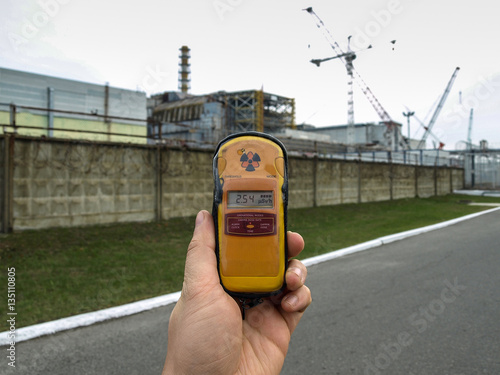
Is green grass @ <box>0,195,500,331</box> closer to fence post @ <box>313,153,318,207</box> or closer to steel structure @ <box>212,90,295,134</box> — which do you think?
fence post @ <box>313,153,318,207</box>

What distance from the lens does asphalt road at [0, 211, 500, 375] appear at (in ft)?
11.0

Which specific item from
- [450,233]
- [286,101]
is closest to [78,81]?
[450,233]

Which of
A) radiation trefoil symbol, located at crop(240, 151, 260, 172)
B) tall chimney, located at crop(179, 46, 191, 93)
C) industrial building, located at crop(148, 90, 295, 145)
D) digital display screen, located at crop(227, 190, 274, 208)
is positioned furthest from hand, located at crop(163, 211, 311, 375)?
tall chimney, located at crop(179, 46, 191, 93)

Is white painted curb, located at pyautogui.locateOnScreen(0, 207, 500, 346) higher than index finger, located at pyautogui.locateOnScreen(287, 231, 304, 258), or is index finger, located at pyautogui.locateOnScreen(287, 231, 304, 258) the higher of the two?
index finger, located at pyautogui.locateOnScreen(287, 231, 304, 258)

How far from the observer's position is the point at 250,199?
1.62 metres

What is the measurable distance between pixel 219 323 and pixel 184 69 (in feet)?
213

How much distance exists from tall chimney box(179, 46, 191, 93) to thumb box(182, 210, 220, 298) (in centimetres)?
6181

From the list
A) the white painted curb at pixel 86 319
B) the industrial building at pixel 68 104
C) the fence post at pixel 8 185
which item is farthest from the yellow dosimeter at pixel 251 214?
the industrial building at pixel 68 104

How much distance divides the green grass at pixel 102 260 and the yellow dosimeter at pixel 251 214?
139 inches

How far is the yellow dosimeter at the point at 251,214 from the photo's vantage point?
1563mm

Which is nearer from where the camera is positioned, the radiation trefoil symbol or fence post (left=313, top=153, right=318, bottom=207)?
the radiation trefoil symbol

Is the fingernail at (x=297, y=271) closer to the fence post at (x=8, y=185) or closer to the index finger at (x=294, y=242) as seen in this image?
the index finger at (x=294, y=242)

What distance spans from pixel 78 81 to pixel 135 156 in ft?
63.4

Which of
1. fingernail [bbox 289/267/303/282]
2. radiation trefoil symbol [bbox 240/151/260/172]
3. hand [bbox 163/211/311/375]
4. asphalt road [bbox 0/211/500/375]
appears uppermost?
radiation trefoil symbol [bbox 240/151/260/172]
